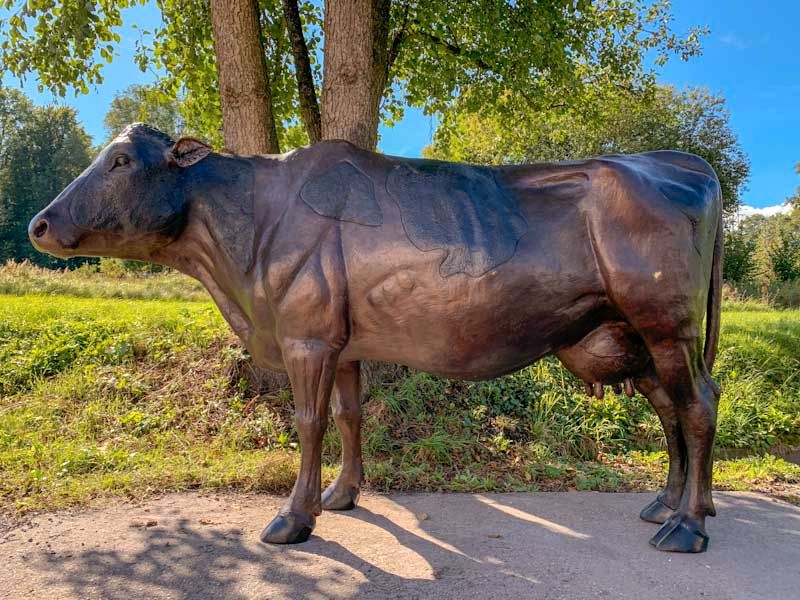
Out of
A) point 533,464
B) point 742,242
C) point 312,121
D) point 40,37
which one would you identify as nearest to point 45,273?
point 40,37

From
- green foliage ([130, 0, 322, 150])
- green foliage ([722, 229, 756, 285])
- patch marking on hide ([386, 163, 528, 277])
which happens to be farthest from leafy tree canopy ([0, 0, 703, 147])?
green foliage ([722, 229, 756, 285])

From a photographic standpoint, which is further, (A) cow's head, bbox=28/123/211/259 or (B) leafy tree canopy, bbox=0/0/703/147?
(B) leafy tree canopy, bbox=0/0/703/147

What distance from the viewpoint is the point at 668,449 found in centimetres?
376

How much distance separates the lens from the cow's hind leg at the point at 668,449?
12.3 ft

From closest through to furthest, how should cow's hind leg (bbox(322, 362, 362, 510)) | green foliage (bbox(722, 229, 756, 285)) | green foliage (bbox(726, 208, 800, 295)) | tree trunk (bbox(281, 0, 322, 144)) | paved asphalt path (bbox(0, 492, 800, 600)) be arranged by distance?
paved asphalt path (bbox(0, 492, 800, 600)) < cow's hind leg (bbox(322, 362, 362, 510)) < tree trunk (bbox(281, 0, 322, 144)) < green foliage (bbox(726, 208, 800, 295)) < green foliage (bbox(722, 229, 756, 285))

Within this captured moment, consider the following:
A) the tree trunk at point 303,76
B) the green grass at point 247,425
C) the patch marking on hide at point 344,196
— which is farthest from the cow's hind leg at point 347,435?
the tree trunk at point 303,76

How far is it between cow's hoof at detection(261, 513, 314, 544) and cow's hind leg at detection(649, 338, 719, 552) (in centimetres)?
185

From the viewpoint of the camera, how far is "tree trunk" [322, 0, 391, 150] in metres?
5.60

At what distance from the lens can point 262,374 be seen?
6488 millimetres

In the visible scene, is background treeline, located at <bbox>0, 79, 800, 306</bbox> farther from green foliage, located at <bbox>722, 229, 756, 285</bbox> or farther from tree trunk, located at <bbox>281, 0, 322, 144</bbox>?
tree trunk, located at <bbox>281, 0, 322, 144</bbox>

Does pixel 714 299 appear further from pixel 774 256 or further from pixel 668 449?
pixel 774 256

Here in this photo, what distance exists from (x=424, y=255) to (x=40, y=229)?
1968 millimetres

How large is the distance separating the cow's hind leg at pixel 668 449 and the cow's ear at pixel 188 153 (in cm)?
277

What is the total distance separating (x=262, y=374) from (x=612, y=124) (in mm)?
24027
